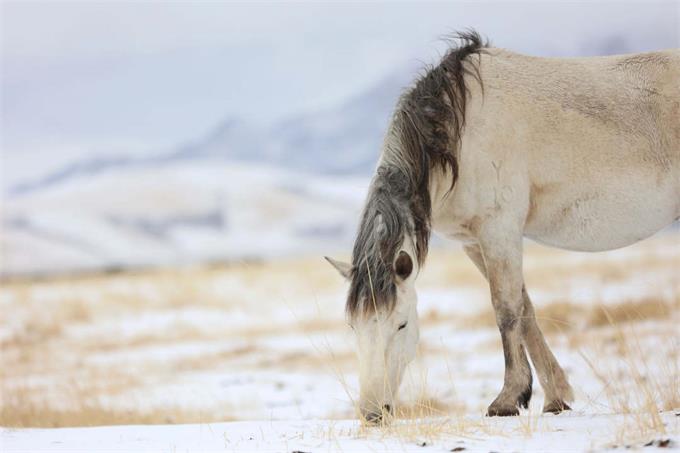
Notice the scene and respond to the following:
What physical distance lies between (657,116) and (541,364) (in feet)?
7.13

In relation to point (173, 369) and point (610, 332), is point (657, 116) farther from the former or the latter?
point (173, 369)

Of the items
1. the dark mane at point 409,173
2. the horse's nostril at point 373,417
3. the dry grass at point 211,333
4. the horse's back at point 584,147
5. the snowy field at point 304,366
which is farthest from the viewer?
the dry grass at point 211,333

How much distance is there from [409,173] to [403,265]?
78cm

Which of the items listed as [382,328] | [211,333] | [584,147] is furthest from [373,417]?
[211,333]

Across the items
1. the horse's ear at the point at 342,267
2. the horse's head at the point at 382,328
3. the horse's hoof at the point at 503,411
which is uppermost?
the horse's ear at the point at 342,267

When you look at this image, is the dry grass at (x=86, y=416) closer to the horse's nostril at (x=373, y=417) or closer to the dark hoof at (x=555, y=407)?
the horse's nostril at (x=373, y=417)

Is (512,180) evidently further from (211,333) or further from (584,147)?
(211,333)

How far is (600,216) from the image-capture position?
5.76 meters

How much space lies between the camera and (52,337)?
19.0m

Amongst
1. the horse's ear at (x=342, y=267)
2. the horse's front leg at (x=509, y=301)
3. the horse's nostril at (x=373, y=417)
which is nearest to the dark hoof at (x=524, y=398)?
the horse's front leg at (x=509, y=301)

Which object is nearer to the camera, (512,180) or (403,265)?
(403,265)

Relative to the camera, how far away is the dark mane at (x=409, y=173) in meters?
5.14

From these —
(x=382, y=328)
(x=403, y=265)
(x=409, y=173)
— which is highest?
(x=409, y=173)

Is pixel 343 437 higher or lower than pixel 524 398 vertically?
higher
